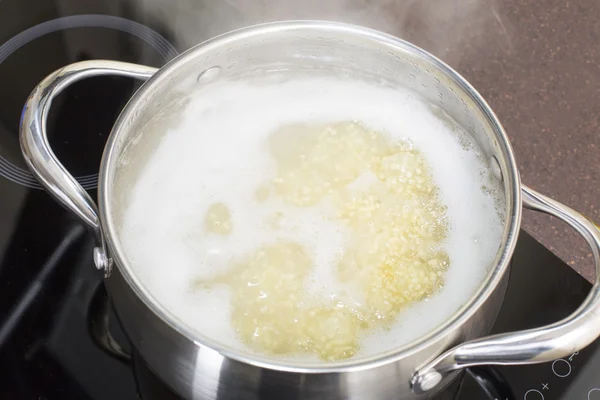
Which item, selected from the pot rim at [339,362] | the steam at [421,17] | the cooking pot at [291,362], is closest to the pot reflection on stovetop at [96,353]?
the cooking pot at [291,362]

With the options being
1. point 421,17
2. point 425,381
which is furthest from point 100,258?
point 421,17

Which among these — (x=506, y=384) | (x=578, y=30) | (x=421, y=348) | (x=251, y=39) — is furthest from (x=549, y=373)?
(x=578, y=30)

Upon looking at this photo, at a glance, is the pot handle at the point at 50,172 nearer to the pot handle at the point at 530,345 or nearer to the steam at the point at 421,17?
the pot handle at the point at 530,345

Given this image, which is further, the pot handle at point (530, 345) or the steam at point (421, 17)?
the steam at point (421, 17)

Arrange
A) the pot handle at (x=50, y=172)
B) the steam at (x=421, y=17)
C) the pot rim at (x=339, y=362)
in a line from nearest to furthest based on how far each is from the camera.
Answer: the pot rim at (x=339, y=362), the pot handle at (x=50, y=172), the steam at (x=421, y=17)

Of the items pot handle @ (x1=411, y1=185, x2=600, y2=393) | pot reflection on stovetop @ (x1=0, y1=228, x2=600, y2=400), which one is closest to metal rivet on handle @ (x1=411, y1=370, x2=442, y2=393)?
pot handle @ (x1=411, y1=185, x2=600, y2=393)

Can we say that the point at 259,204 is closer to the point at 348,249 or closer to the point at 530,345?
the point at 348,249

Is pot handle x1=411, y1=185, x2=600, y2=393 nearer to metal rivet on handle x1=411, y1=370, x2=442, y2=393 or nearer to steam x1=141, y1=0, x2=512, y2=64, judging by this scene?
metal rivet on handle x1=411, y1=370, x2=442, y2=393
